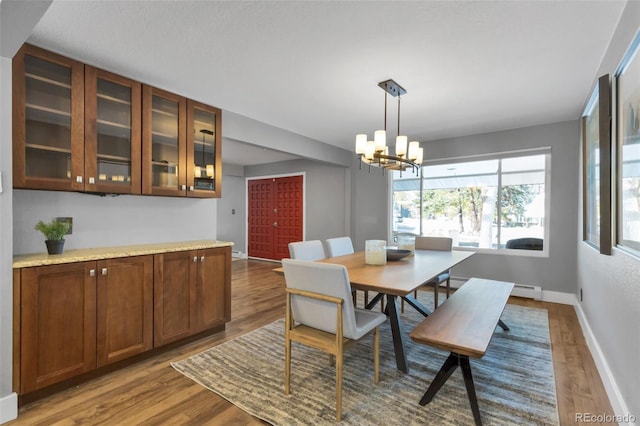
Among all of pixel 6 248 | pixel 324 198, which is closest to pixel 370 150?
pixel 6 248

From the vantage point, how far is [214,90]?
290 centimetres

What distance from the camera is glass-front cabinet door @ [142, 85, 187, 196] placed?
8.58 ft

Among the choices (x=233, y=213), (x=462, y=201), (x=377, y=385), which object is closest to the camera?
(x=377, y=385)

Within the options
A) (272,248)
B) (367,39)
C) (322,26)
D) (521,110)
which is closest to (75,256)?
(322,26)

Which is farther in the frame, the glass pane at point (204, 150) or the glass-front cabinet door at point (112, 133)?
the glass pane at point (204, 150)

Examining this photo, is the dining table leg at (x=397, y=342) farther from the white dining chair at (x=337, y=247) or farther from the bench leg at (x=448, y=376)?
the white dining chair at (x=337, y=247)

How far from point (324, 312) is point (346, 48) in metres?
1.86

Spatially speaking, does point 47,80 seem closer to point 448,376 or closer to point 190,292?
point 190,292

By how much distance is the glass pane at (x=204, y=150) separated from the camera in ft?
9.93

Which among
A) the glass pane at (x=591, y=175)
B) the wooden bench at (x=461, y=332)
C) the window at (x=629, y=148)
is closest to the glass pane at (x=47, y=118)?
the wooden bench at (x=461, y=332)

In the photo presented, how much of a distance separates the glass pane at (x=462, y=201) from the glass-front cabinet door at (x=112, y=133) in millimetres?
4262

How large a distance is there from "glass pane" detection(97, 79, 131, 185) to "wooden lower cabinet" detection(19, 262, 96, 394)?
0.78 meters

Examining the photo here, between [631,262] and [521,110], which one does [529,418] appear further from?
[521,110]

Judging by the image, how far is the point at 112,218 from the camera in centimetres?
270
